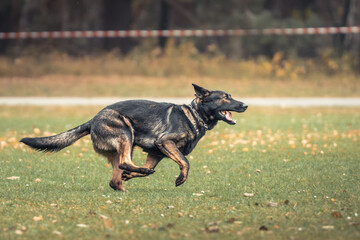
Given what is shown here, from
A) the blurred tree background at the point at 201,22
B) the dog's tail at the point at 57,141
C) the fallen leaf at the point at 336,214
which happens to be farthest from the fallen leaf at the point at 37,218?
the blurred tree background at the point at 201,22

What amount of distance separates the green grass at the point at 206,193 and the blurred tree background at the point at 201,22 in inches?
540

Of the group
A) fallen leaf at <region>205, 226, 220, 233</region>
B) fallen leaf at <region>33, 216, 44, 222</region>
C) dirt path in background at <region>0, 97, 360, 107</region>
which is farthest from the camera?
dirt path in background at <region>0, 97, 360, 107</region>

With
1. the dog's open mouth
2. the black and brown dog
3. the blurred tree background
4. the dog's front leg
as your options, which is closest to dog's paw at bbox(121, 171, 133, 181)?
the black and brown dog

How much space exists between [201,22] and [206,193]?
2628cm

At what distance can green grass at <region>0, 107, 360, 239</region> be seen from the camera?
18.0 ft

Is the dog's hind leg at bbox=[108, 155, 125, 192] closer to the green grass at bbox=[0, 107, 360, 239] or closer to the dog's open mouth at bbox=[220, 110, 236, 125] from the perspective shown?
the green grass at bbox=[0, 107, 360, 239]

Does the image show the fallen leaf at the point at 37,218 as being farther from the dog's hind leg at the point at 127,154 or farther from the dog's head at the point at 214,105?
the dog's head at the point at 214,105

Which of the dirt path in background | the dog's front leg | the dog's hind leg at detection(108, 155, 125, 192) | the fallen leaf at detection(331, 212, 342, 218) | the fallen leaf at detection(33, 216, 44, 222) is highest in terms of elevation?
the dirt path in background

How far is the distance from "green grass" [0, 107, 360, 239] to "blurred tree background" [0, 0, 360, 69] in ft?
45.0

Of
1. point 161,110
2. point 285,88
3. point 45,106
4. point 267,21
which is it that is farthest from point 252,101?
point 161,110

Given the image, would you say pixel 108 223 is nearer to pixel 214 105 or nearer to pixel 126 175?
pixel 126 175

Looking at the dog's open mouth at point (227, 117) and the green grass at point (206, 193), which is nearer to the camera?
the green grass at point (206, 193)

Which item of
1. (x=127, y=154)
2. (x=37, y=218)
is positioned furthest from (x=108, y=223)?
(x=127, y=154)

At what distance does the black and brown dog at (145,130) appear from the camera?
700 centimetres
